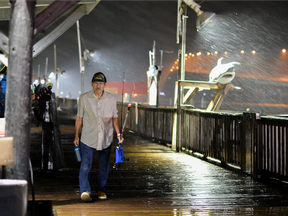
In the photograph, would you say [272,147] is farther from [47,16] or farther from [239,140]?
[47,16]

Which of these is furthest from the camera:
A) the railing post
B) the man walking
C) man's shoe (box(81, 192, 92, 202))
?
the railing post

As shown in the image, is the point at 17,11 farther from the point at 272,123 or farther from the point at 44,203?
the point at 272,123

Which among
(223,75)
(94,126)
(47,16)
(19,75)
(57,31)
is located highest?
(223,75)

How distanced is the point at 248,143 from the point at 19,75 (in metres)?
6.79

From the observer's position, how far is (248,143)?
981 cm

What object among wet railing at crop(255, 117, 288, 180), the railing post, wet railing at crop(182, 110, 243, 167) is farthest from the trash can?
wet railing at crop(182, 110, 243, 167)

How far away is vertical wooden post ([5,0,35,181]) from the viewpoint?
4.14m

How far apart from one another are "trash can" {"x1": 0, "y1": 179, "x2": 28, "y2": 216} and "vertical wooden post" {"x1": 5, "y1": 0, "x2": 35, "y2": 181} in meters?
0.48

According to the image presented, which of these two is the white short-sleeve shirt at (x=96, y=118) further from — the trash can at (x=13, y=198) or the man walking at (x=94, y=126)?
the trash can at (x=13, y=198)

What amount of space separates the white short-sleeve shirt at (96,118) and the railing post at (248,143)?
397 cm

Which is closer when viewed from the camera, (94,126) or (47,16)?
(47,16)

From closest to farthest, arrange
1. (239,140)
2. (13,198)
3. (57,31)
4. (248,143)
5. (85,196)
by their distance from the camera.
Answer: (13,198) → (85,196) → (57,31) → (248,143) → (239,140)

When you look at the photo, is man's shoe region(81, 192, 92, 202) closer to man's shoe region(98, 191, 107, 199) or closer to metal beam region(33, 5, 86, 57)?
man's shoe region(98, 191, 107, 199)

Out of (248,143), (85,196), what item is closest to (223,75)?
(248,143)
